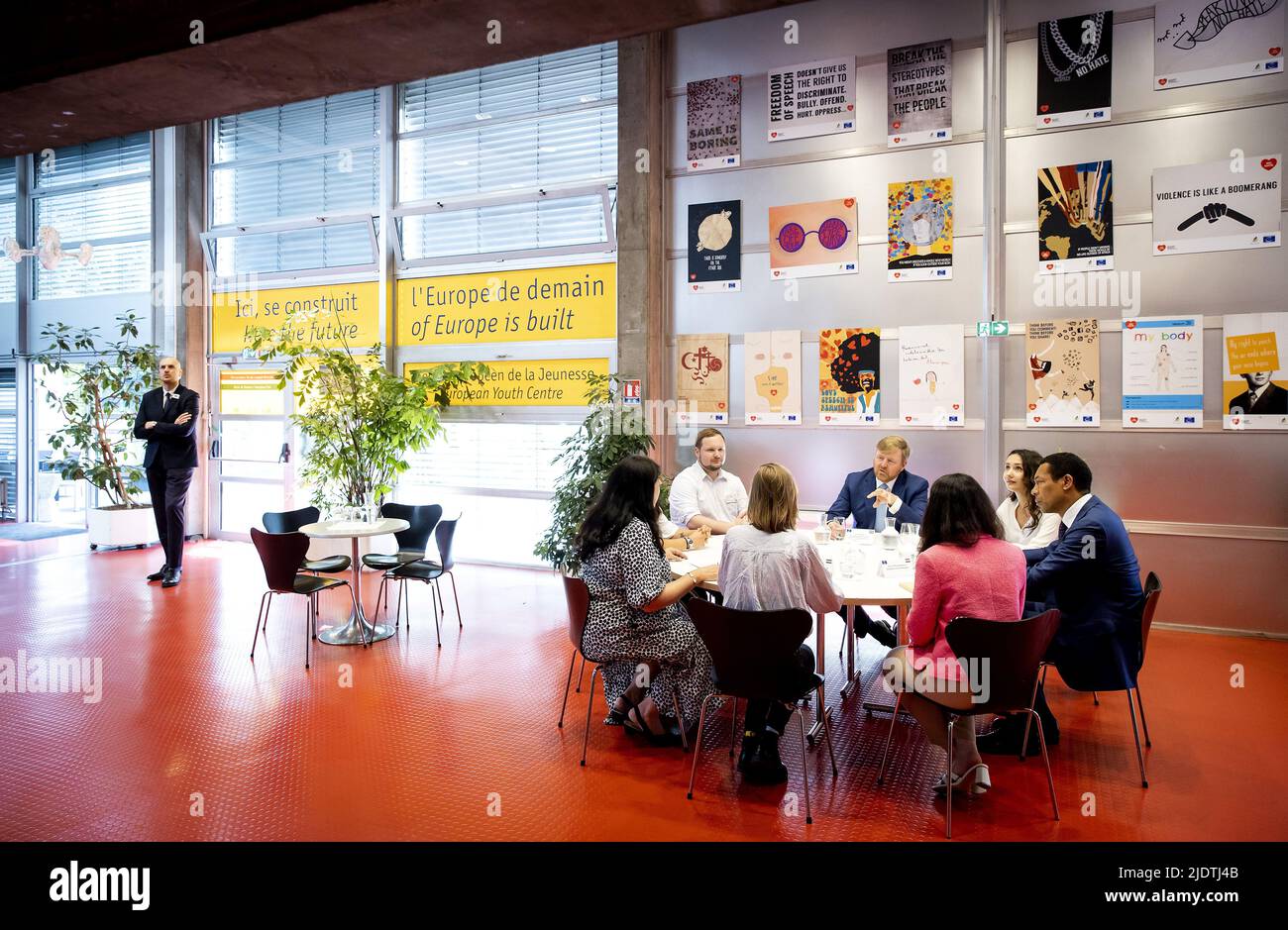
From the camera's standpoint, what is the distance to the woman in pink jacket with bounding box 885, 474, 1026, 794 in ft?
9.52

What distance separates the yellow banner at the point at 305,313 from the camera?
26.3 feet

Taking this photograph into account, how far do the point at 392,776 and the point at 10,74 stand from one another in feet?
14.7

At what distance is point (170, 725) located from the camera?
3.88 meters

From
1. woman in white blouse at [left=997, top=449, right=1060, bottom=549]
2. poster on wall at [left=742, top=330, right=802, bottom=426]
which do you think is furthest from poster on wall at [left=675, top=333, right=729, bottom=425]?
woman in white blouse at [left=997, top=449, right=1060, bottom=549]

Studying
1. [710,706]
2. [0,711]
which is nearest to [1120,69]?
[710,706]

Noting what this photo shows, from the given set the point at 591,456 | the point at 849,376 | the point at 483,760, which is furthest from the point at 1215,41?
the point at 483,760

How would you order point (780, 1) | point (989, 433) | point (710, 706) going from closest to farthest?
point (710, 706)
point (780, 1)
point (989, 433)

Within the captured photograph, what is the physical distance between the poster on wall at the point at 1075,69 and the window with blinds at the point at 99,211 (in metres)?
9.01

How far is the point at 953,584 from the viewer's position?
2.90m

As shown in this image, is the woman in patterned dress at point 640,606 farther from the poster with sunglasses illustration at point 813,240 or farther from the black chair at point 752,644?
the poster with sunglasses illustration at point 813,240

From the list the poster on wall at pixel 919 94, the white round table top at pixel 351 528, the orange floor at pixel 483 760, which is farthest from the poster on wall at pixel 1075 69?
the white round table top at pixel 351 528

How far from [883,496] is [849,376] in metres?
1.51
